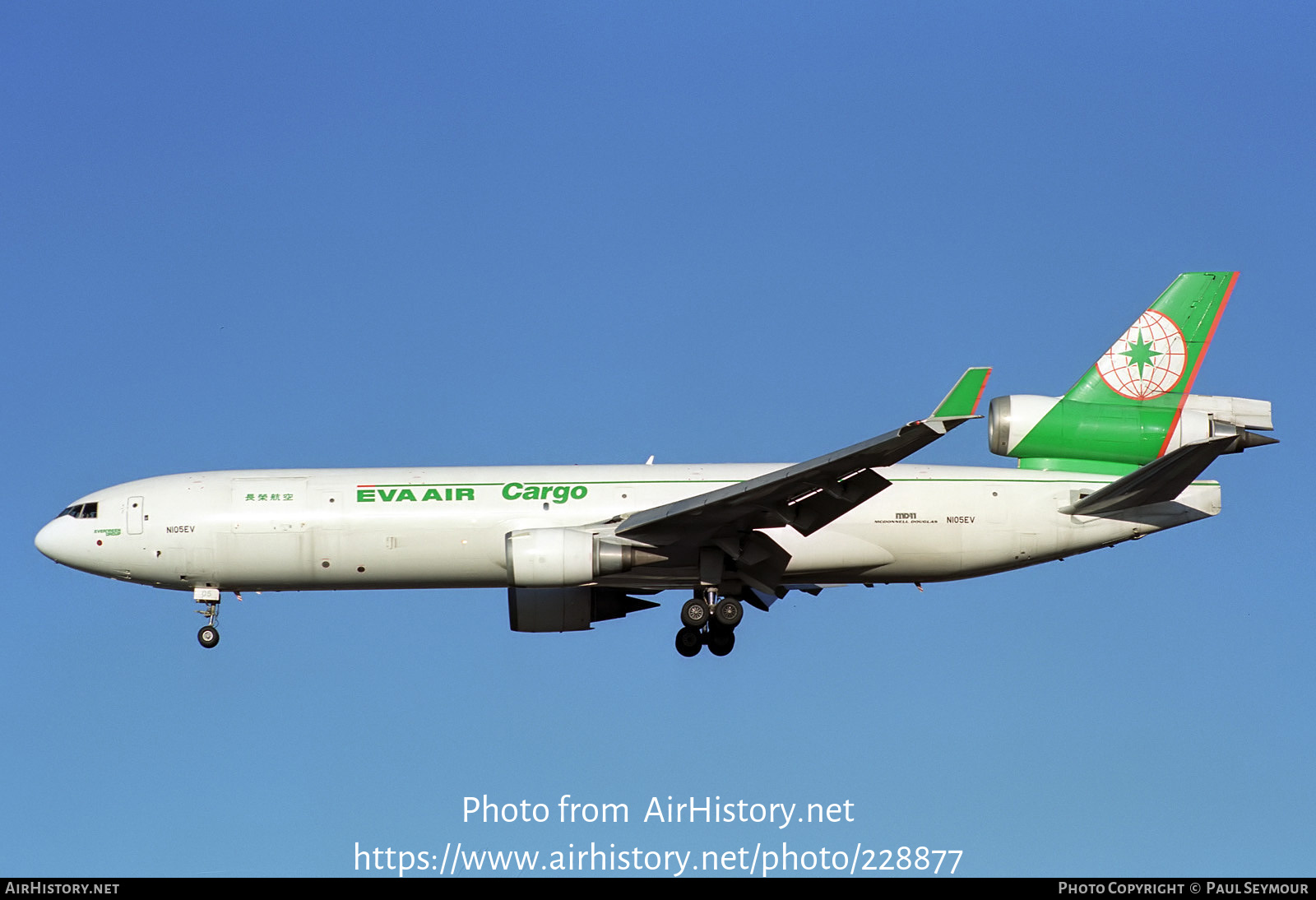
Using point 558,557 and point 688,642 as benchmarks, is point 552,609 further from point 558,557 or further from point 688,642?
point 558,557

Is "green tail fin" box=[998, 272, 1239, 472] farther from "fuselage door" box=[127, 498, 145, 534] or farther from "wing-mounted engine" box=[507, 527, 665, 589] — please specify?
"fuselage door" box=[127, 498, 145, 534]

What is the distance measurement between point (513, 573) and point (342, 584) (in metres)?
4.88

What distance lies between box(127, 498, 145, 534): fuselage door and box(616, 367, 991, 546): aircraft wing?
424 inches

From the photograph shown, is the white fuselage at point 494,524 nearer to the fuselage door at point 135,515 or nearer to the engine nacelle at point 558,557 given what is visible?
the fuselage door at point 135,515

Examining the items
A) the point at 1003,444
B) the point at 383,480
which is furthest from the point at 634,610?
the point at 1003,444

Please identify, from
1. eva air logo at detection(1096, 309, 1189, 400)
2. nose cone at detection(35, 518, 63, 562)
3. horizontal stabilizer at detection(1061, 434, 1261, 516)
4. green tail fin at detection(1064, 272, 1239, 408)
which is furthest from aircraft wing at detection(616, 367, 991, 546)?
nose cone at detection(35, 518, 63, 562)

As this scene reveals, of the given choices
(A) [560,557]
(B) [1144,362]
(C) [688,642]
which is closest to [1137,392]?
(B) [1144,362]

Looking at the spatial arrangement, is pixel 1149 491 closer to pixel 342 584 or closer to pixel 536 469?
pixel 536 469

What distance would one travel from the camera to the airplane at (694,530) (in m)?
33.5

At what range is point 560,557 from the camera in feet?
103

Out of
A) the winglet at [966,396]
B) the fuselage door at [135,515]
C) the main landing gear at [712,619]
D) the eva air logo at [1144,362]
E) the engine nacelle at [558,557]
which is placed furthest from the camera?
the eva air logo at [1144,362]

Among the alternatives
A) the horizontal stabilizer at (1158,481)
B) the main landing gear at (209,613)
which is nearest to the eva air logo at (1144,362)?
the horizontal stabilizer at (1158,481)

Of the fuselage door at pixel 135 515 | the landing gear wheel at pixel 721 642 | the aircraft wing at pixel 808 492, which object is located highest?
the fuselage door at pixel 135 515

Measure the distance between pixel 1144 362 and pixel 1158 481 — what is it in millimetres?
4191
